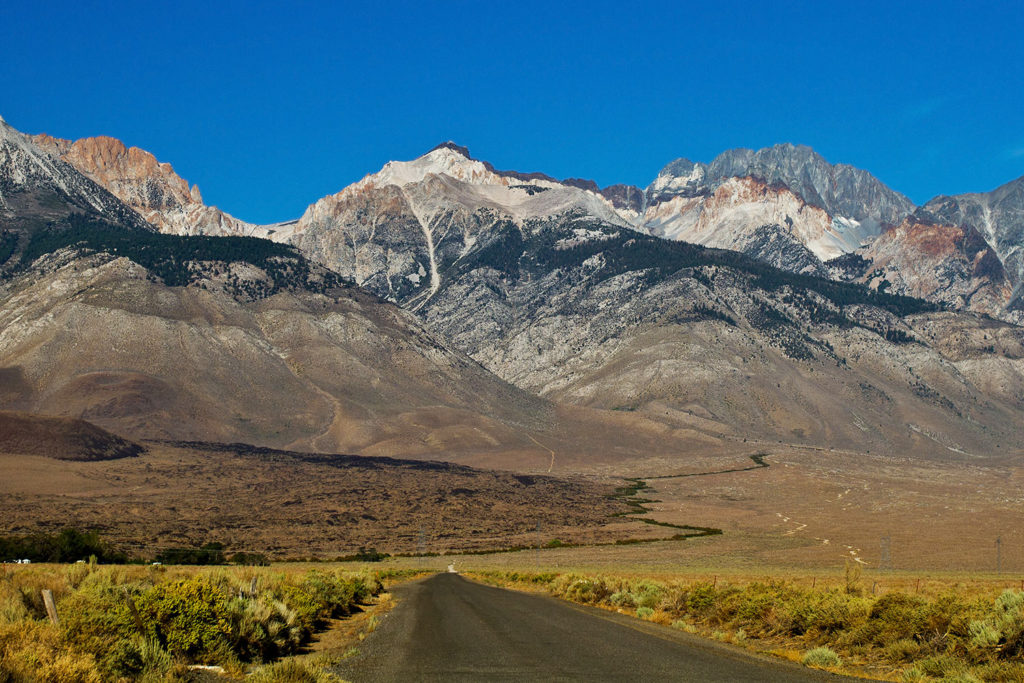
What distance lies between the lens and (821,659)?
16.0 metres

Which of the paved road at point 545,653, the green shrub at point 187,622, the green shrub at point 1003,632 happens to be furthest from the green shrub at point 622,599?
the green shrub at point 187,622

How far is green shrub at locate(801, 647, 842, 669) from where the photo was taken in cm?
1581

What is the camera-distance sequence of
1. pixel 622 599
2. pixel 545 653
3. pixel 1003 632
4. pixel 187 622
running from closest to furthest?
1. pixel 1003 632
2. pixel 187 622
3. pixel 545 653
4. pixel 622 599

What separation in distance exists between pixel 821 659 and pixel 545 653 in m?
4.92

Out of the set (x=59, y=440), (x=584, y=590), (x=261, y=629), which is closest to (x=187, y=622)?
(x=261, y=629)

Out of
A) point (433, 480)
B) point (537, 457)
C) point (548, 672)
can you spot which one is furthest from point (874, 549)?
point (537, 457)

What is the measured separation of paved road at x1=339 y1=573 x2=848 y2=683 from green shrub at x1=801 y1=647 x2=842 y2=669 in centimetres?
52

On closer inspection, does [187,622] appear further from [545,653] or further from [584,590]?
[584,590]

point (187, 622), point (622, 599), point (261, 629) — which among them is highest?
point (187, 622)

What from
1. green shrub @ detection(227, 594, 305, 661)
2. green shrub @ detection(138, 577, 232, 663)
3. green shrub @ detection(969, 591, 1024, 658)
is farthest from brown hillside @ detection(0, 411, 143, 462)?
green shrub @ detection(969, 591, 1024, 658)

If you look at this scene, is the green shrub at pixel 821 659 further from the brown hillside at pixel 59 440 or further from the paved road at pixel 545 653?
the brown hillside at pixel 59 440

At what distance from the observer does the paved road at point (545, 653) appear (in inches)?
547

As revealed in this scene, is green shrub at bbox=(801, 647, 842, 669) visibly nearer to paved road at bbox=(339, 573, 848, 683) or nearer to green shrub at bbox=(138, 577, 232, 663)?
paved road at bbox=(339, 573, 848, 683)

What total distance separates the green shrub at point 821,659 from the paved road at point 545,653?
524mm
